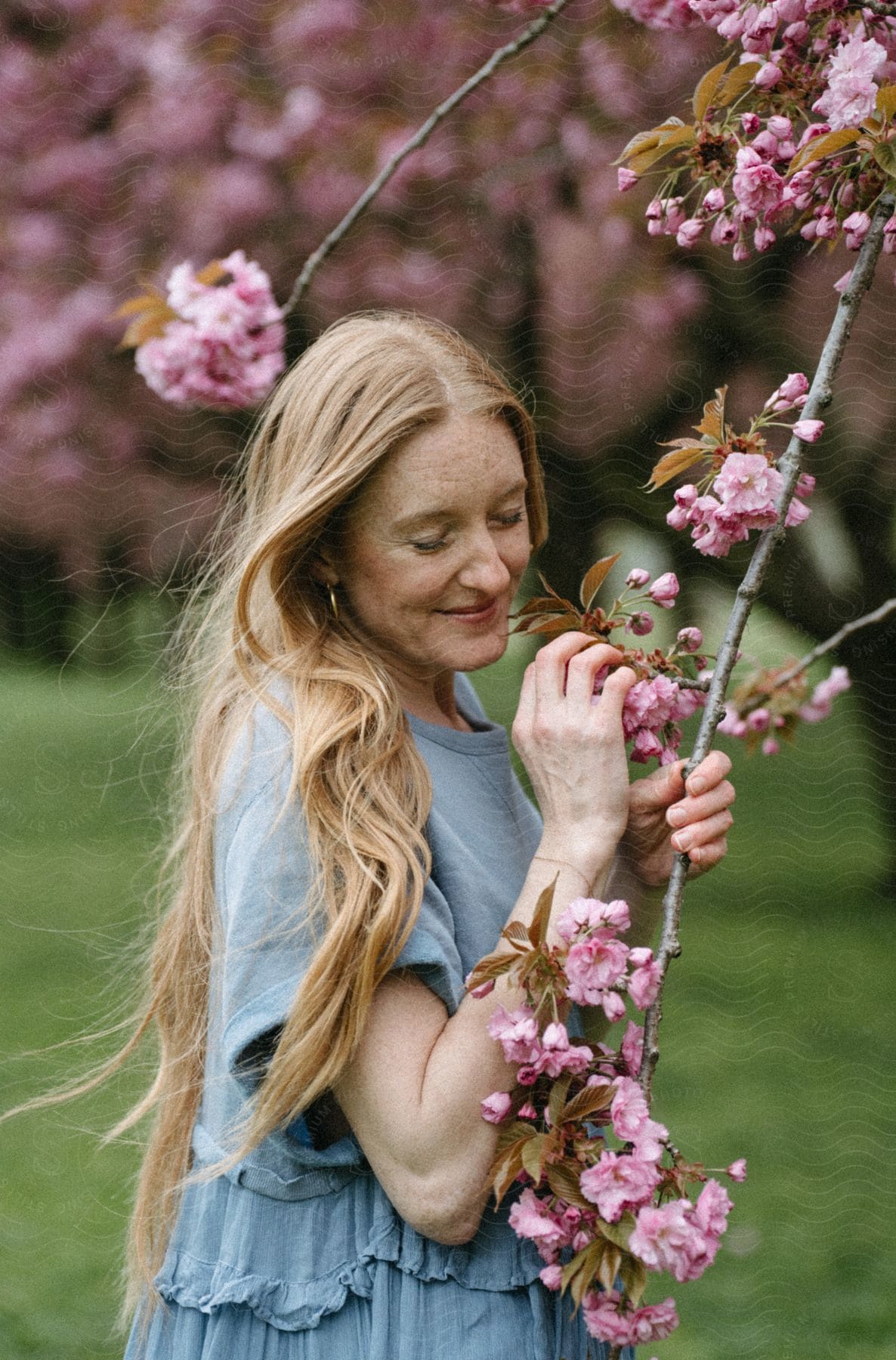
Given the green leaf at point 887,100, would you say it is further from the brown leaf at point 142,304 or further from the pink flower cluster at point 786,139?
the brown leaf at point 142,304

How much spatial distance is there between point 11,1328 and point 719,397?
6.39 feet

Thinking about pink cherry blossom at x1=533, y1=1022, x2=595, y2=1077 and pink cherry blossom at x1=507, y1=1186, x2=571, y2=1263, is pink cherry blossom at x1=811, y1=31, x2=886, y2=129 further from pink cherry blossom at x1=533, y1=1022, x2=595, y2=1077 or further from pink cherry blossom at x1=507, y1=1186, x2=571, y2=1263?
pink cherry blossom at x1=507, y1=1186, x2=571, y2=1263

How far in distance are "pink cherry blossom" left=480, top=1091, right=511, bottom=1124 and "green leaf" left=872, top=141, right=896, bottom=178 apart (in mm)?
646

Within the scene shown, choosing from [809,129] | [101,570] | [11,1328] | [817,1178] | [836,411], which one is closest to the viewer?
[809,129]

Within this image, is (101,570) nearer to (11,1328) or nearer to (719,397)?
(11,1328)

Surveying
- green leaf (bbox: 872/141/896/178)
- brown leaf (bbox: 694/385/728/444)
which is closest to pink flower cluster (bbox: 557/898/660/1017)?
brown leaf (bbox: 694/385/728/444)

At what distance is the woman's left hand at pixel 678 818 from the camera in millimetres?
960

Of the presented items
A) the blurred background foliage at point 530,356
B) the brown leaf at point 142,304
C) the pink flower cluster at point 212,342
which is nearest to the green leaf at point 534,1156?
the brown leaf at point 142,304

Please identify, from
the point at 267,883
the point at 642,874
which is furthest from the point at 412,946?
the point at 642,874

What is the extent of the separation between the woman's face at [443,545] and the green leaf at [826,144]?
0.91 feet

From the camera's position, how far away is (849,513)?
114 inches

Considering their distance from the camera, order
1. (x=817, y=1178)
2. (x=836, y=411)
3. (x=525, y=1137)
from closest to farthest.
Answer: (x=525, y=1137), (x=817, y=1178), (x=836, y=411)

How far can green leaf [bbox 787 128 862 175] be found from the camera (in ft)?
3.13

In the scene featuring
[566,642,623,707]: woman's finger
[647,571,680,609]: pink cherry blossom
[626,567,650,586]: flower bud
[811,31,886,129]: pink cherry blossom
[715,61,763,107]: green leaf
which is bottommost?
[566,642,623,707]: woman's finger
